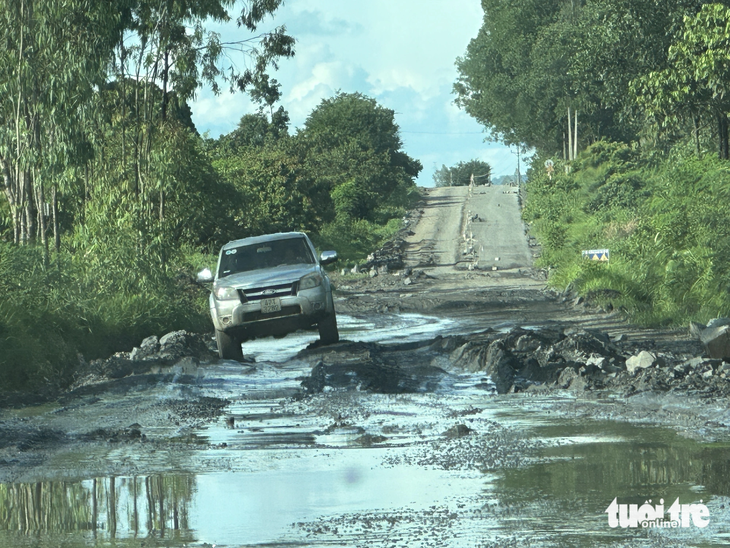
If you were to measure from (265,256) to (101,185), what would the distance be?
13820 millimetres

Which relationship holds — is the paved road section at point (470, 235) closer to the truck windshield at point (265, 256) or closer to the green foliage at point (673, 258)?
the green foliage at point (673, 258)

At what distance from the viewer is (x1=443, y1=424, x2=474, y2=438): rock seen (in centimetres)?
966

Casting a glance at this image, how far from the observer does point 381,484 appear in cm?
770

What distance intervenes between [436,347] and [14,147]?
601 inches

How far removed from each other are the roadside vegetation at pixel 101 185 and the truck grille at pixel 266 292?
2.85m

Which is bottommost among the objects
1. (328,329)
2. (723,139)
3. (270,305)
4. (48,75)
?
(328,329)

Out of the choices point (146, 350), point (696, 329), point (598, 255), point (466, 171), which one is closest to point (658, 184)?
point (598, 255)

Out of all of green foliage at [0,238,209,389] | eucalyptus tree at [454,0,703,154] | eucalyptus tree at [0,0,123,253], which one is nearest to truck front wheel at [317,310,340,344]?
green foliage at [0,238,209,389]

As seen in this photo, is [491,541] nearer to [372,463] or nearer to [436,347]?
[372,463]

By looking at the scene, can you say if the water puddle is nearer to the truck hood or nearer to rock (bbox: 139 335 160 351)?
the truck hood

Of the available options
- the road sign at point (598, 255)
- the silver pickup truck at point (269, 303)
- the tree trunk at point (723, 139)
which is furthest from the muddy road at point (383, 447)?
the tree trunk at point (723, 139)

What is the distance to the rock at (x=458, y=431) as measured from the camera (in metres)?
9.66

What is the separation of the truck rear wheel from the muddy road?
12.8 inches

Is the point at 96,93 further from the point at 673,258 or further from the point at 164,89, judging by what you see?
the point at 673,258
